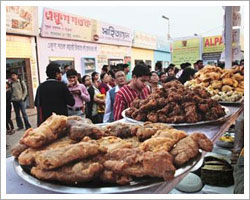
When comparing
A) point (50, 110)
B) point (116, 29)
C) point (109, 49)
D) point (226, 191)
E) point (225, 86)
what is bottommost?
point (226, 191)

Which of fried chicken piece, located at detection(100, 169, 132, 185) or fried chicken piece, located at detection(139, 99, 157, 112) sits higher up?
fried chicken piece, located at detection(139, 99, 157, 112)

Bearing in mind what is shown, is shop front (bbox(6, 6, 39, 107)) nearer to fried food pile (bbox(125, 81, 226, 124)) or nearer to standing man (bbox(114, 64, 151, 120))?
standing man (bbox(114, 64, 151, 120))

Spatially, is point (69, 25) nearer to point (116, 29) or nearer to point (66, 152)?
point (116, 29)

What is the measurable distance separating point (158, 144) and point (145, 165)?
0.15 metres

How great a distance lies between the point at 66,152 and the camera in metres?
0.72

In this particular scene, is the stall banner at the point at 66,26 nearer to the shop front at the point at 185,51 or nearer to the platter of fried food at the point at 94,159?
the shop front at the point at 185,51

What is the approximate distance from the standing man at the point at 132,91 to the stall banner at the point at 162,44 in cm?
1321

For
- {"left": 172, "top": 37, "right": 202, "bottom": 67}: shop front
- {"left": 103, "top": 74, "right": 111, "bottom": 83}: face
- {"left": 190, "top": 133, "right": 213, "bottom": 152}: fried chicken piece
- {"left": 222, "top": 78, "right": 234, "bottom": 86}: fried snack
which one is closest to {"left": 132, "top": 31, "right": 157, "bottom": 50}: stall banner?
{"left": 172, "top": 37, "right": 202, "bottom": 67}: shop front

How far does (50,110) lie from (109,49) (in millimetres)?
7965

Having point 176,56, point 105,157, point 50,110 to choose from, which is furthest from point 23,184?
point 176,56

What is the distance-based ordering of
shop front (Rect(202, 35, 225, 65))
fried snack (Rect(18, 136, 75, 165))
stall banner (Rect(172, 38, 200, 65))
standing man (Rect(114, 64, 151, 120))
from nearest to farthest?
fried snack (Rect(18, 136, 75, 165)) → standing man (Rect(114, 64, 151, 120)) → stall banner (Rect(172, 38, 200, 65)) → shop front (Rect(202, 35, 225, 65))

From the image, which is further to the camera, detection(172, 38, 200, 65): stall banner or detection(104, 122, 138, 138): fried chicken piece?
detection(172, 38, 200, 65): stall banner

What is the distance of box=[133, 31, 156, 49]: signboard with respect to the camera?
12570 millimetres

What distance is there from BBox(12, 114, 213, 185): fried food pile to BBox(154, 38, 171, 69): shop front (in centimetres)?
1450
